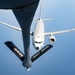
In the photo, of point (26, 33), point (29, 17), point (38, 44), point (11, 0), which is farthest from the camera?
point (38, 44)

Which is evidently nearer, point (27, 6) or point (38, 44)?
point (27, 6)

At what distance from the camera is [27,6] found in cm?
267

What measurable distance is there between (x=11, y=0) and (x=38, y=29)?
4429 centimetres

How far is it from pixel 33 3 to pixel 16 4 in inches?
11.4

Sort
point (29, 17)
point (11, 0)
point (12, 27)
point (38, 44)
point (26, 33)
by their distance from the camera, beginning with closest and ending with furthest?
point (11, 0) → point (29, 17) → point (26, 33) → point (38, 44) → point (12, 27)

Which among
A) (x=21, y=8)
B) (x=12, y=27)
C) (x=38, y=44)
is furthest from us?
(x=12, y=27)

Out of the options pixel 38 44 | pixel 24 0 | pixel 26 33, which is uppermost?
pixel 24 0

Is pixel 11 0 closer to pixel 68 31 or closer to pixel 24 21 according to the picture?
pixel 24 21

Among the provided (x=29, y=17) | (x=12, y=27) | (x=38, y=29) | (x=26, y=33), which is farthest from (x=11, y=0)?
(x=12, y=27)

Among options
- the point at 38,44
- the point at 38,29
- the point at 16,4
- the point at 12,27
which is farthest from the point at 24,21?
the point at 12,27

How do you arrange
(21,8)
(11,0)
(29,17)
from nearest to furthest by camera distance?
(11,0)
(21,8)
(29,17)

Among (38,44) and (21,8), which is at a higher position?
(21,8)

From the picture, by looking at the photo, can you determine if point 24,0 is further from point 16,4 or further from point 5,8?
point 5,8

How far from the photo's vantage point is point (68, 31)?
55.7 meters
